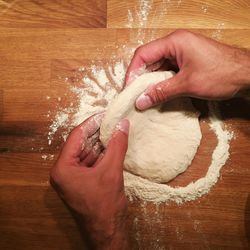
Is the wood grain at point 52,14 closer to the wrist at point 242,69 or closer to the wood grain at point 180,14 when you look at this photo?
the wood grain at point 180,14

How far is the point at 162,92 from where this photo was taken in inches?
33.3

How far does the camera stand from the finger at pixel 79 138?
32.7 inches

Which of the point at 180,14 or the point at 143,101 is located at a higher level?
the point at 180,14

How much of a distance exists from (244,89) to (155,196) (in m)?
0.35

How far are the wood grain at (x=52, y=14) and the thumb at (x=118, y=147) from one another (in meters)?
0.32

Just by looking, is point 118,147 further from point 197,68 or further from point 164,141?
point 197,68

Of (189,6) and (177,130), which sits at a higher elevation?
(189,6)

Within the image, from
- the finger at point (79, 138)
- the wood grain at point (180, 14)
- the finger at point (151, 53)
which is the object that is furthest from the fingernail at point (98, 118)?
the wood grain at point (180, 14)

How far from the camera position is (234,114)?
944 millimetres

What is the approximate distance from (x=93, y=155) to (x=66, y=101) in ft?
0.60

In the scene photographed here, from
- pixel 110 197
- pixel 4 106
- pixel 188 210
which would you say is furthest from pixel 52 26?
pixel 188 210

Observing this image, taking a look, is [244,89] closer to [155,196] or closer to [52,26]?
[155,196]

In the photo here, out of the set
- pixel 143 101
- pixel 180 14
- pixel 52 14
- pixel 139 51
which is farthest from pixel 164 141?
pixel 52 14

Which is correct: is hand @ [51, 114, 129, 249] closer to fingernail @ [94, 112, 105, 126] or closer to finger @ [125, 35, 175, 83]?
fingernail @ [94, 112, 105, 126]
